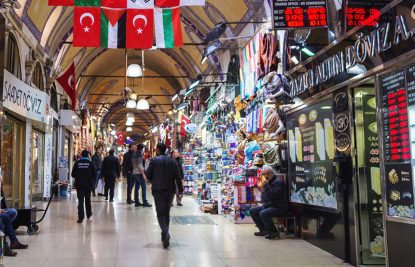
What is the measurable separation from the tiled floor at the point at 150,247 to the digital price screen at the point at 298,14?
2941mm

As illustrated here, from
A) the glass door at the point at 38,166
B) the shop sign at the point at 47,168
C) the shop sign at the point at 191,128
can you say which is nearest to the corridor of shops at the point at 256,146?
the glass door at the point at 38,166

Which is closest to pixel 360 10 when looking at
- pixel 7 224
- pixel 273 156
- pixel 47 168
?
pixel 273 156

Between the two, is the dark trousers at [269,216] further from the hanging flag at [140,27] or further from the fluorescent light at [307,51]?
the hanging flag at [140,27]

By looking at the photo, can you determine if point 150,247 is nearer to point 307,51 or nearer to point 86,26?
point 307,51

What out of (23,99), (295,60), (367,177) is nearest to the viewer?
(367,177)

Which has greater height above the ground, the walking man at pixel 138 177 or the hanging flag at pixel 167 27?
the hanging flag at pixel 167 27

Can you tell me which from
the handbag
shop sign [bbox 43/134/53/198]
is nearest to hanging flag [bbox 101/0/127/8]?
the handbag

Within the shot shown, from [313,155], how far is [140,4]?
365 centimetres

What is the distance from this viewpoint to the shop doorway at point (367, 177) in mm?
5258

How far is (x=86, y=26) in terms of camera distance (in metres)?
7.45

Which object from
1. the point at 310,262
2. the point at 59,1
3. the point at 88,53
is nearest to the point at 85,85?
the point at 88,53

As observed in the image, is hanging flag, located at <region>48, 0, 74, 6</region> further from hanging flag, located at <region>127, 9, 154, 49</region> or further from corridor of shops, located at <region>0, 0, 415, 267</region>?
hanging flag, located at <region>127, 9, 154, 49</region>

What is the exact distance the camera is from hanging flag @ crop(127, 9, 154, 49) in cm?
752

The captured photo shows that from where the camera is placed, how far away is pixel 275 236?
7000mm
